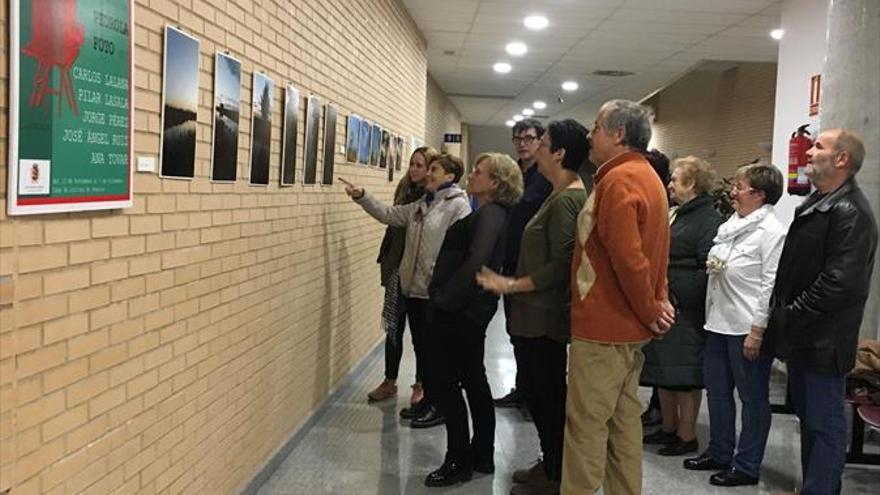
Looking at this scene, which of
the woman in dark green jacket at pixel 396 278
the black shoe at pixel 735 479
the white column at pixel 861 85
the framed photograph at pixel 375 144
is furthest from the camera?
the framed photograph at pixel 375 144

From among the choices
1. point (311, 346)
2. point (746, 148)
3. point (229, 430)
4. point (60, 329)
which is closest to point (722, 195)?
point (311, 346)

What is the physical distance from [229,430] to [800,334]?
240cm

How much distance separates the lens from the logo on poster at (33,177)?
1.64 meters

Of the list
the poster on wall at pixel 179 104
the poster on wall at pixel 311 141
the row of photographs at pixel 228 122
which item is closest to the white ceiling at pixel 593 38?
the poster on wall at pixel 311 141

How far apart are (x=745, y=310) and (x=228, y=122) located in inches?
98.2

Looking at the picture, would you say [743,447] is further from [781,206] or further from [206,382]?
[781,206]

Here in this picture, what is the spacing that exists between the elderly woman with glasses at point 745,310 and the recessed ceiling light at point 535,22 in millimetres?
4269

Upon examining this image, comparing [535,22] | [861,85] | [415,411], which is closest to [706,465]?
A: [415,411]

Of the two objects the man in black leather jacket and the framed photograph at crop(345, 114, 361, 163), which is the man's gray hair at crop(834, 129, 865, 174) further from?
the framed photograph at crop(345, 114, 361, 163)

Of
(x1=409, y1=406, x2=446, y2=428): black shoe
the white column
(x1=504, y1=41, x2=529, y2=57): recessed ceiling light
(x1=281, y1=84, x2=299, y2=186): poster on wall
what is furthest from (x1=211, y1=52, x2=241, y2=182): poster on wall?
(x1=504, y1=41, x2=529, y2=57): recessed ceiling light

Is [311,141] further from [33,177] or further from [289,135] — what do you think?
[33,177]

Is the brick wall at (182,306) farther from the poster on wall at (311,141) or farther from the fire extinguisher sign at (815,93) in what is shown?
the fire extinguisher sign at (815,93)

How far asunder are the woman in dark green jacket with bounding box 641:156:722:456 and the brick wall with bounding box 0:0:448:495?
6.50ft

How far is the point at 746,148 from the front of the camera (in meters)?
10.9
